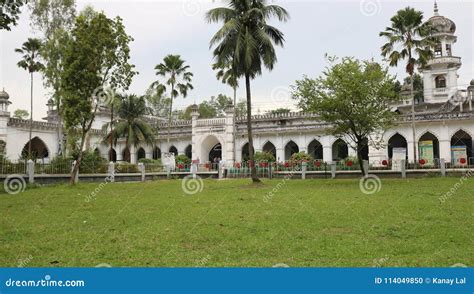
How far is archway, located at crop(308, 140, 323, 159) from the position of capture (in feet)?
120

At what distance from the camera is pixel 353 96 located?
19.8m

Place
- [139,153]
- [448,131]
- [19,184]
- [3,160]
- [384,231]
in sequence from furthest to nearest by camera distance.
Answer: [139,153] < [448,131] < [3,160] < [19,184] < [384,231]

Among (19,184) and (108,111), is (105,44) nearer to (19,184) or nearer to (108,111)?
(19,184)

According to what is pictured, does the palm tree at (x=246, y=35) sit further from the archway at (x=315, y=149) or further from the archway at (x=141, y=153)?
the archway at (x=141, y=153)

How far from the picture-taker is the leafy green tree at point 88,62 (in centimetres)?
1989

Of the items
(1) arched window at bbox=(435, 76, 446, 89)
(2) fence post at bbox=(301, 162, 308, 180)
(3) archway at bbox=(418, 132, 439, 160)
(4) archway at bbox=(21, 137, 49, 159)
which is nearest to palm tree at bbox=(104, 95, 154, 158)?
(4) archway at bbox=(21, 137, 49, 159)

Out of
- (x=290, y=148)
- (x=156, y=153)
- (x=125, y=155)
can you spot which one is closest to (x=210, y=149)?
(x=156, y=153)

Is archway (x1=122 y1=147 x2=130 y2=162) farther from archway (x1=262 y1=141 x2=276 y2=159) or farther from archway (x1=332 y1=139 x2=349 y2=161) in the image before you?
archway (x1=332 y1=139 x2=349 y2=161)

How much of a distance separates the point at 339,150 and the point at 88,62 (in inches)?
943

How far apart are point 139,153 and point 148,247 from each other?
39047mm

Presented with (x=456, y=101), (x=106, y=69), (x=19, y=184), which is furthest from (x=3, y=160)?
(x=456, y=101)

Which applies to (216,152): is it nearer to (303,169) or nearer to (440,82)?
(303,169)

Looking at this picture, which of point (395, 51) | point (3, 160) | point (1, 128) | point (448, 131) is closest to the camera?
point (3, 160)

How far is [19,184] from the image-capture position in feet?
62.4
